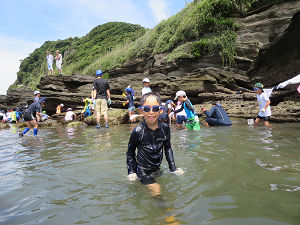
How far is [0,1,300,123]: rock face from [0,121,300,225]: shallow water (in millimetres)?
6260

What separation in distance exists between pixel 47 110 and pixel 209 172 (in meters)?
A: 18.4

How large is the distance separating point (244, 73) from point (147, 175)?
1125 cm

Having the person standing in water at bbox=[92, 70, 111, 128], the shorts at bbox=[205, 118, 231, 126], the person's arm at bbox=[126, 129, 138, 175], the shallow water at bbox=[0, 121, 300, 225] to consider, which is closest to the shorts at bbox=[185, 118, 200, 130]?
the shorts at bbox=[205, 118, 231, 126]

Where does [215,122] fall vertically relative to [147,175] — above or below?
above

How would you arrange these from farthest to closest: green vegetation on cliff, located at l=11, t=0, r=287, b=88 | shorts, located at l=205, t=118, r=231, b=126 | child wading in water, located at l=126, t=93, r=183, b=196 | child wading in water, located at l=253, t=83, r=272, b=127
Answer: green vegetation on cliff, located at l=11, t=0, r=287, b=88, shorts, located at l=205, t=118, r=231, b=126, child wading in water, located at l=253, t=83, r=272, b=127, child wading in water, located at l=126, t=93, r=183, b=196

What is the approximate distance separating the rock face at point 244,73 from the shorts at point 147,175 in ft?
23.8

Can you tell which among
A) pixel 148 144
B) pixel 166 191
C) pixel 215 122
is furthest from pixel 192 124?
pixel 166 191

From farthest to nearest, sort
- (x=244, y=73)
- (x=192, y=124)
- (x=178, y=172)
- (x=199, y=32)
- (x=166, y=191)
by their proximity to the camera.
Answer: (x=199, y=32) < (x=244, y=73) < (x=192, y=124) < (x=178, y=172) < (x=166, y=191)

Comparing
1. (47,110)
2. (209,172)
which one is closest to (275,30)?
(209,172)

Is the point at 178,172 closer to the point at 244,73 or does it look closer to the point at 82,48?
the point at 244,73

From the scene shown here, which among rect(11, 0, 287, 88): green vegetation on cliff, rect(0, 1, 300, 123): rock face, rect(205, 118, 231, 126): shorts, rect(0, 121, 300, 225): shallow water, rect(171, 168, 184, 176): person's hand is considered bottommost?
rect(0, 121, 300, 225): shallow water

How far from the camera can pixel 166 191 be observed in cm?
252

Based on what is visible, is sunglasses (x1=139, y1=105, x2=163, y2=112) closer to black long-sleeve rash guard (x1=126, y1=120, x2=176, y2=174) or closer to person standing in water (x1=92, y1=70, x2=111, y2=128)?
black long-sleeve rash guard (x1=126, y1=120, x2=176, y2=174)

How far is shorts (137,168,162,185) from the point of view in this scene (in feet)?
9.16
